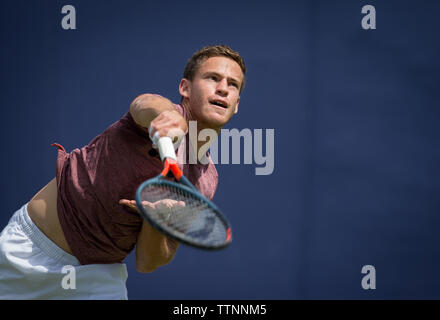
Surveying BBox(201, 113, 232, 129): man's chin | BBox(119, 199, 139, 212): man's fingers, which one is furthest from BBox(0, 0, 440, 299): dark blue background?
BBox(119, 199, 139, 212): man's fingers

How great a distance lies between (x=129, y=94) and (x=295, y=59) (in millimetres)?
848

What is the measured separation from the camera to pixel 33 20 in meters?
2.54

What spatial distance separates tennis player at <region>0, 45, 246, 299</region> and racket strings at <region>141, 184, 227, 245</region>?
7.9 inches

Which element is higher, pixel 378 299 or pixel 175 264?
pixel 175 264

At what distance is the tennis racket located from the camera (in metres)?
1.04

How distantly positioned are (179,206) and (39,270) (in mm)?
557

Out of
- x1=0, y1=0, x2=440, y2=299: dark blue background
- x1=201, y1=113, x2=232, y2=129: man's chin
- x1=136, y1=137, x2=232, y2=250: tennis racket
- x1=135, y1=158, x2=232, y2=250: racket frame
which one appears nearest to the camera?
x1=135, y1=158, x2=232, y2=250: racket frame

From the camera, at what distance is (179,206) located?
3.66ft

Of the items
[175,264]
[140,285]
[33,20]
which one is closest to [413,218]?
[175,264]

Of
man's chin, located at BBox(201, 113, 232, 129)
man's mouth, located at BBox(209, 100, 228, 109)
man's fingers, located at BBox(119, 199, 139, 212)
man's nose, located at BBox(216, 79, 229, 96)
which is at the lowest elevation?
man's fingers, located at BBox(119, 199, 139, 212)

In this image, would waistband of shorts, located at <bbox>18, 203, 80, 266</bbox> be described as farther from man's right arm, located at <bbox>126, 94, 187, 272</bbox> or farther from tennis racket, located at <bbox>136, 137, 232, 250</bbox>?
tennis racket, located at <bbox>136, 137, 232, 250</bbox>

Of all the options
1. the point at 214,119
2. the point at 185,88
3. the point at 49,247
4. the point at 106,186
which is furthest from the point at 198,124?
the point at 49,247

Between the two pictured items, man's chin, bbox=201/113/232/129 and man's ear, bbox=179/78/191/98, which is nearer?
man's chin, bbox=201/113/232/129
